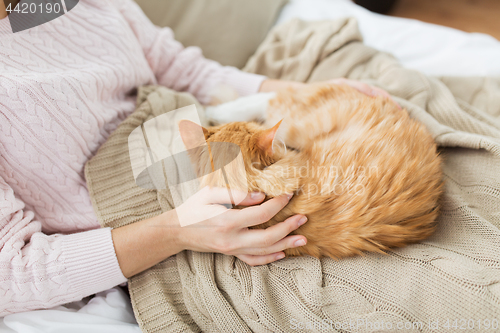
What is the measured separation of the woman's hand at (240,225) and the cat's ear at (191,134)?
0.14 m

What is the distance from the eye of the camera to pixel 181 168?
896 mm

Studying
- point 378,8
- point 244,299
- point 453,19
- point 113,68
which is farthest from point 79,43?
point 453,19

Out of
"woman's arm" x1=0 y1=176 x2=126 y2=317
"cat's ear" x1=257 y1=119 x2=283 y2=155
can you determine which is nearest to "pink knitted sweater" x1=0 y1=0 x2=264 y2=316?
"woman's arm" x1=0 y1=176 x2=126 y2=317

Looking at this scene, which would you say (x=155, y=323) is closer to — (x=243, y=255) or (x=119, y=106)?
(x=243, y=255)

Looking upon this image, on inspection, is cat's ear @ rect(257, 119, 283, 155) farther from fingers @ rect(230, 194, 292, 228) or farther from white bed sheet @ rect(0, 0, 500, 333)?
white bed sheet @ rect(0, 0, 500, 333)

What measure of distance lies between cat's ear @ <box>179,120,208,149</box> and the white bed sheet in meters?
0.60

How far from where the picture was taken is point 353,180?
32.8 inches

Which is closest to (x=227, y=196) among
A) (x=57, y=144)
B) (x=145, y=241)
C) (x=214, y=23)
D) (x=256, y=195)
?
(x=256, y=195)

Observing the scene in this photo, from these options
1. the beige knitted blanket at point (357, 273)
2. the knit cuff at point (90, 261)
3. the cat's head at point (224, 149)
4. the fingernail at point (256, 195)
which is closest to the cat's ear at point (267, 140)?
the cat's head at point (224, 149)

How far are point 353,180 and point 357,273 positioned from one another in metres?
0.26

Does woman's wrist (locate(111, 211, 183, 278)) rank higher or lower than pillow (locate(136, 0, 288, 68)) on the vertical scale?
lower


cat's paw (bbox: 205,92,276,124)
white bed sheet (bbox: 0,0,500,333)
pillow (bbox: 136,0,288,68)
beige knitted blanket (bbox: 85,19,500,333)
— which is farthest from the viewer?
pillow (bbox: 136,0,288,68)

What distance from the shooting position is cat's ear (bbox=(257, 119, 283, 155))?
80 centimetres

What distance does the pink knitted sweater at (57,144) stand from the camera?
810mm
